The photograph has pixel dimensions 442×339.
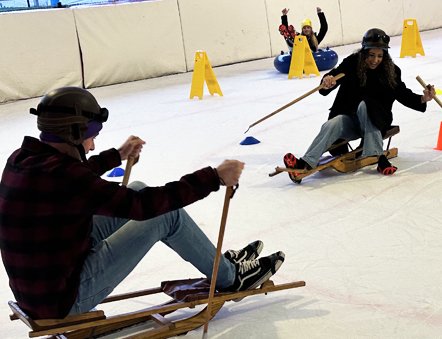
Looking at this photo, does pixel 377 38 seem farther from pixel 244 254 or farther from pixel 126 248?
pixel 126 248

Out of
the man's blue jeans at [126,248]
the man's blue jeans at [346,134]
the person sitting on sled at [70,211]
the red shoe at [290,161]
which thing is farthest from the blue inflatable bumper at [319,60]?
the person sitting on sled at [70,211]

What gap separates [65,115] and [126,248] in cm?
52

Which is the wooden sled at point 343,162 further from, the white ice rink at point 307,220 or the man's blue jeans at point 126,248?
the man's blue jeans at point 126,248

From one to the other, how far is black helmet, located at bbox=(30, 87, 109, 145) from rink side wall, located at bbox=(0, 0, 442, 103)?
24.1ft

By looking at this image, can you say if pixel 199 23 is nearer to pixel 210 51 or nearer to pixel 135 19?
pixel 210 51

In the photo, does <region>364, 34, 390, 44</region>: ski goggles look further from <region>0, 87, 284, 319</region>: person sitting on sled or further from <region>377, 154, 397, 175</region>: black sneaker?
<region>0, 87, 284, 319</region>: person sitting on sled

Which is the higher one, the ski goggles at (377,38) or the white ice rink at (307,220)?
the ski goggles at (377,38)

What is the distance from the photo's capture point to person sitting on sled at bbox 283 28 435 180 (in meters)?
4.84

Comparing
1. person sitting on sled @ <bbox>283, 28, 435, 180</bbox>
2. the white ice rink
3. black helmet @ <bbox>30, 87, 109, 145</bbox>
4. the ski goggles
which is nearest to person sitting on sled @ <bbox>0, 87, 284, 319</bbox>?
black helmet @ <bbox>30, 87, 109, 145</bbox>

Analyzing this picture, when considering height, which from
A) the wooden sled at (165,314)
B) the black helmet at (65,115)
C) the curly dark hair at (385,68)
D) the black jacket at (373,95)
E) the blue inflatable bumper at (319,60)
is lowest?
the blue inflatable bumper at (319,60)

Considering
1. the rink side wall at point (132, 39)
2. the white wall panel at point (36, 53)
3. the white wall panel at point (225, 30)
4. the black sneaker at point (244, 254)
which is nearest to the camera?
the black sneaker at point (244, 254)

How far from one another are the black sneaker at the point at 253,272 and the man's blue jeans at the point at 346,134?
1904 millimetres

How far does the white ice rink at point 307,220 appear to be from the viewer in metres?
3.00

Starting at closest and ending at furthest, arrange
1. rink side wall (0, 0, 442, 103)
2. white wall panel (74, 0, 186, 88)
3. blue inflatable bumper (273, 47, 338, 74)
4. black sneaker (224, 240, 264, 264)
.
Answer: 1. black sneaker (224, 240, 264, 264)
2. rink side wall (0, 0, 442, 103)
3. blue inflatable bumper (273, 47, 338, 74)
4. white wall panel (74, 0, 186, 88)
